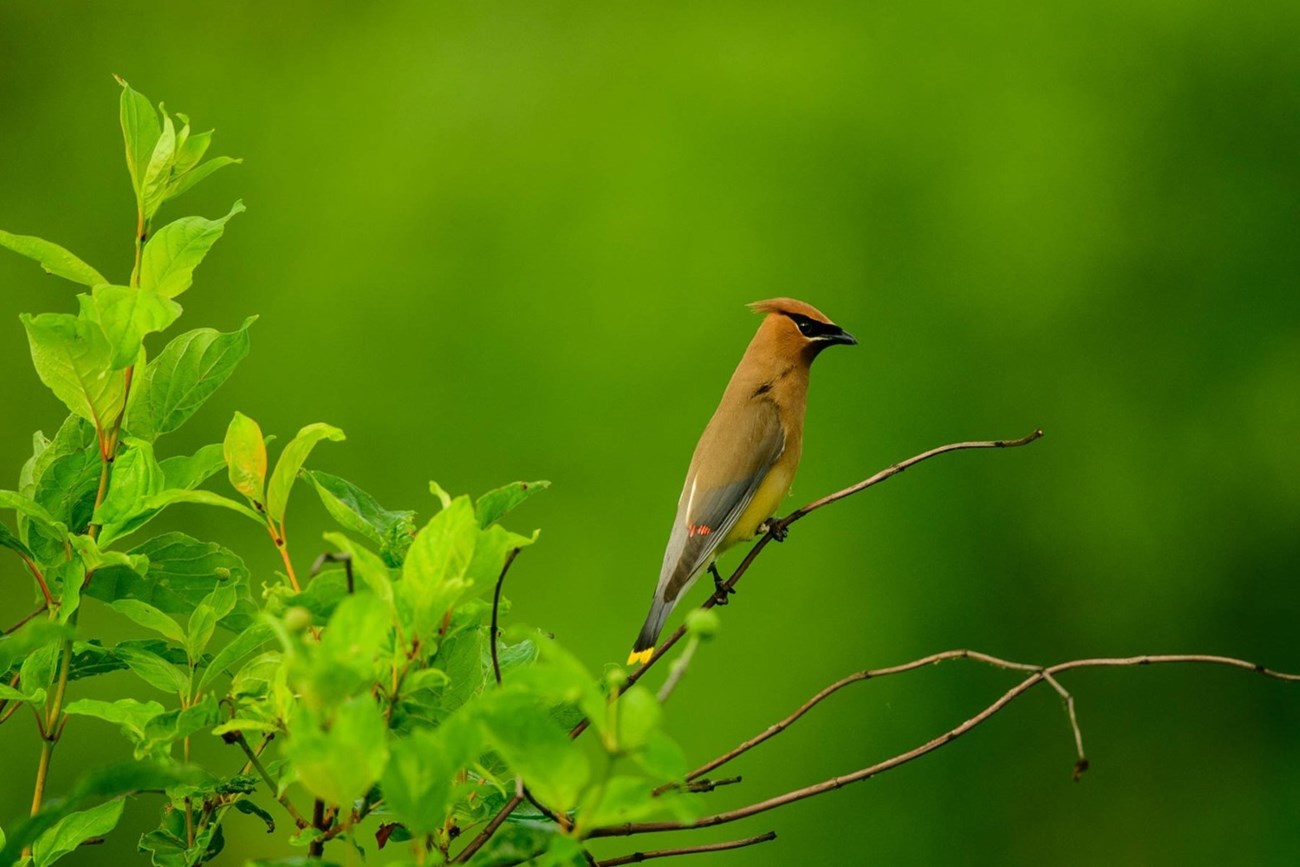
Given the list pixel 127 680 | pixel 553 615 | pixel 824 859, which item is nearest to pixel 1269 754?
pixel 824 859

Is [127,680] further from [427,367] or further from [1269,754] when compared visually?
[1269,754]

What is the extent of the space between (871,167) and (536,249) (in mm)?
1143

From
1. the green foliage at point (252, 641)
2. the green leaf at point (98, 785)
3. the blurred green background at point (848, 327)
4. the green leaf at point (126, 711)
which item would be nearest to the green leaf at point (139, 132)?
the green foliage at point (252, 641)

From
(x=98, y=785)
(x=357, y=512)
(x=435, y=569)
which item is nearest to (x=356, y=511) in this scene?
(x=357, y=512)

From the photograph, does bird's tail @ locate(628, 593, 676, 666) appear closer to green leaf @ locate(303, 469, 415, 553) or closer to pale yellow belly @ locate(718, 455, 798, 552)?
pale yellow belly @ locate(718, 455, 798, 552)

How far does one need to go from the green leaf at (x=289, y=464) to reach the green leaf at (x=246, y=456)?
12 mm

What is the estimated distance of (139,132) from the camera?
3.42ft

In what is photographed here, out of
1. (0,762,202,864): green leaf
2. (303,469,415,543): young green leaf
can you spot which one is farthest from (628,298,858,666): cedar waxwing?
(0,762,202,864): green leaf

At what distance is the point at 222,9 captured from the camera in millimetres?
5621

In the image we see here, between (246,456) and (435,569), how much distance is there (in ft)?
0.91

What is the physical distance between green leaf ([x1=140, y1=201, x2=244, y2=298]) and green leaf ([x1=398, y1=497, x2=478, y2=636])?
0.95 feet

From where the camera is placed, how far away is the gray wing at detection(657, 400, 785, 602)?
2555 mm

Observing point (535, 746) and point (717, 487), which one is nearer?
point (535, 746)

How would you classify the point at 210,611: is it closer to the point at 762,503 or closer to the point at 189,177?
the point at 189,177
